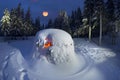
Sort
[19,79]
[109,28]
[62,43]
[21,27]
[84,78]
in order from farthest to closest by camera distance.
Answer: [21,27]
[109,28]
[62,43]
[84,78]
[19,79]

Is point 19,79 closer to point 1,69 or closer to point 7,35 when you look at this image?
point 1,69

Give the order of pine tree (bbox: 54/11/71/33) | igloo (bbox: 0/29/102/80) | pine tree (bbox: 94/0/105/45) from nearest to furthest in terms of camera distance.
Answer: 1. igloo (bbox: 0/29/102/80)
2. pine tree (bbox: 94/0/105/45)
3. pine tree (bbox: 54/11/71/33)

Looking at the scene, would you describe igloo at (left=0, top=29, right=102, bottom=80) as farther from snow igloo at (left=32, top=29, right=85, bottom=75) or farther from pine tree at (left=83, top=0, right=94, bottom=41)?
pine tree at (left=83, top=0, right=94, bottom=41)

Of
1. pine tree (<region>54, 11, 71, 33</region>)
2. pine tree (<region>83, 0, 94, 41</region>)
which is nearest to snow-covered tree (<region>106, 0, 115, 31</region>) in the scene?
pine tree (<region>83, 0, 94, 41</region>)

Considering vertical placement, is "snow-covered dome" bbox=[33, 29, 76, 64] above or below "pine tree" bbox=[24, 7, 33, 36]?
below

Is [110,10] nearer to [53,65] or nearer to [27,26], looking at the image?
[27,26]

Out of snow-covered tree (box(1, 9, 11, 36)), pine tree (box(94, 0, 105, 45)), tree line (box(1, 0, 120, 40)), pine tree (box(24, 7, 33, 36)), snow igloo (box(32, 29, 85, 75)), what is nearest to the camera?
snow igloo (box(32, 29, 85, 75))

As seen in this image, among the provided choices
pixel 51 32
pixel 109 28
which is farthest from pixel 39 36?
pixel 109 28

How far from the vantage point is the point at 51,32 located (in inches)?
781

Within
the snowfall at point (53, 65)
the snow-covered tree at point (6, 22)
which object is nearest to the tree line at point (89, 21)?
the snow-covered tree at point (6, 22)

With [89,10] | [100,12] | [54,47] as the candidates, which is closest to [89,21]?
[89,10]

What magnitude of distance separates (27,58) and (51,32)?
2.59 meters

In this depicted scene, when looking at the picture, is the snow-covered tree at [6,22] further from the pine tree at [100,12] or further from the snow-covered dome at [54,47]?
the snow-covered dome at [54,47]

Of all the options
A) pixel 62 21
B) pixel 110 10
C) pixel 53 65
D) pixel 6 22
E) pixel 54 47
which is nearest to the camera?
pixel 53 65
